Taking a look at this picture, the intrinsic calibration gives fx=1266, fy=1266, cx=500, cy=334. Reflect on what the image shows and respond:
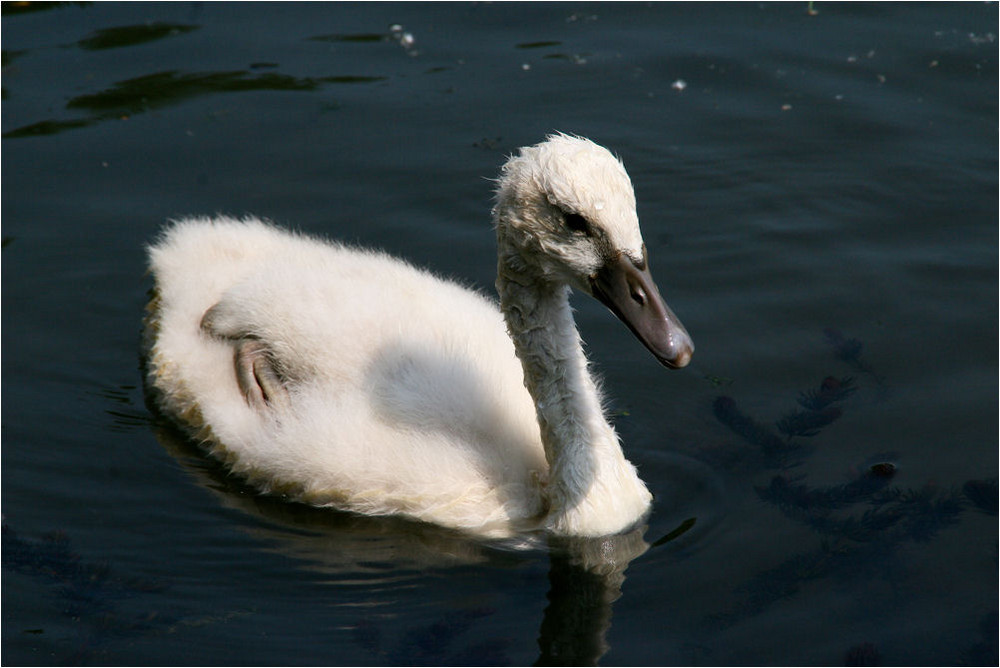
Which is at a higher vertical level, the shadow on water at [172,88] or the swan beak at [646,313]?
the swan beak at [646,313]

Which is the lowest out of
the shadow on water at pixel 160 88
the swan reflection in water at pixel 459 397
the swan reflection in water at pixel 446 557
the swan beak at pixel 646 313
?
the swan reflection in water at pixel 446 557

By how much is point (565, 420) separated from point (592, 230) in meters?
0.98

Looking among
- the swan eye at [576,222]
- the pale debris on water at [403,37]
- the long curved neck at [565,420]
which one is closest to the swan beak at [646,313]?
the swan eye at [576,222]

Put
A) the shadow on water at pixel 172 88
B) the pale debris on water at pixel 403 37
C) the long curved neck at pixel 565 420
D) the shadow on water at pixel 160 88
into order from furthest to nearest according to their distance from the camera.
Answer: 1. the pale debris on water at pixel 403 37
2. the shadow on water at pixel 172 88
3. the shadow on water at pixel 160 88
4. the long curved neck at pixel 565 420

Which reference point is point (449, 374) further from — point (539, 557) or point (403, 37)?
point (403, 37)

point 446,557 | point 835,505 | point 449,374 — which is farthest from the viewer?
point 449,374

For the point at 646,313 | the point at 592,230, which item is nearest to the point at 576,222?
the point at 592,230

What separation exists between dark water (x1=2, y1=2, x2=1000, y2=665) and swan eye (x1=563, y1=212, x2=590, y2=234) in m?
1.45

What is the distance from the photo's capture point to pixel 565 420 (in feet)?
17.7

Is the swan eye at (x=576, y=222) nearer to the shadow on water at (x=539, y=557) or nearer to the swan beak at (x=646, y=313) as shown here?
the swan beak at (x=646, y=313)

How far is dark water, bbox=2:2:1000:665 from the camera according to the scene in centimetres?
502

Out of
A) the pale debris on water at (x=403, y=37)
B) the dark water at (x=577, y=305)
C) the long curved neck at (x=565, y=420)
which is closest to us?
the dark water at (x=577, y=305)

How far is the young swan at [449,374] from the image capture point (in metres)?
4.83

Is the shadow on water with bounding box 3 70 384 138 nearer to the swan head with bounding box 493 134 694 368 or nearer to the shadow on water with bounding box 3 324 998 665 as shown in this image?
the shadow on water with bounding box 3 324 998 665
